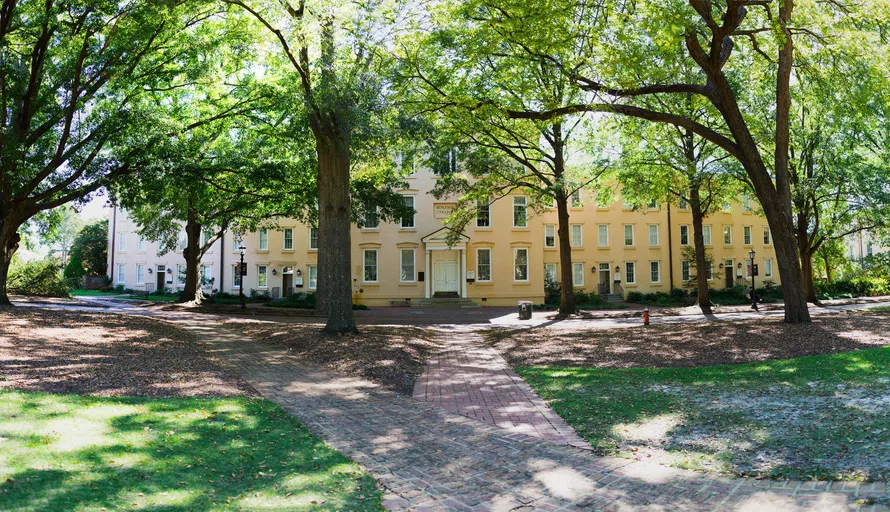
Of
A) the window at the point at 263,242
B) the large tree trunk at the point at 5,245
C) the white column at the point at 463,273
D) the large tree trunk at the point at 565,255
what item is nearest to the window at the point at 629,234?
the white column at the point at 463,273

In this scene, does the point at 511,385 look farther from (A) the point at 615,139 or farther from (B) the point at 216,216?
(B) the point at 216,216

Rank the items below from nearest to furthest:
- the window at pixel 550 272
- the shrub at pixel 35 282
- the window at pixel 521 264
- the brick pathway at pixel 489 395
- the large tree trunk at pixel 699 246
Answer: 1. the brick pathway at pixel 489 395
2. the large tree trunk at pixel 699 246
3. the shrub at pixel 35 282
4. the window at pixel 521 264
5. the window at pixel 550 272

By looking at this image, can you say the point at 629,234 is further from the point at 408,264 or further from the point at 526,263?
the point at 408,264

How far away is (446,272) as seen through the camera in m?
34.9

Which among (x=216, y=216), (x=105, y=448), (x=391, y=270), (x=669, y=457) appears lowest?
(x=669, y=457)

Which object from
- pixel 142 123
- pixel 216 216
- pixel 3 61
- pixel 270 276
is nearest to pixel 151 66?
pixel 142 123

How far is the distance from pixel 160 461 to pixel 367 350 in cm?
715

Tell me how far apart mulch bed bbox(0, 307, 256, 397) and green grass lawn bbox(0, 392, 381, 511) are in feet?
3.50

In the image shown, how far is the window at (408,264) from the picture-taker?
35250 millimetres

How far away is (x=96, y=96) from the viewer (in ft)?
63.0

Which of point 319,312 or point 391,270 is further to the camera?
point 391,270

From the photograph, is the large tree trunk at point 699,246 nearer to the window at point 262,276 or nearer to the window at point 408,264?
the window at point 408,264

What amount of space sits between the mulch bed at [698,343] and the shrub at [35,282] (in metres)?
27.4

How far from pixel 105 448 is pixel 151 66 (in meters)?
16.9
